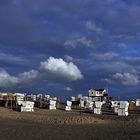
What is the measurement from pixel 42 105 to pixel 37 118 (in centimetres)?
2458

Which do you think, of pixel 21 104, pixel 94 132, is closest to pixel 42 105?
pixel 21 104

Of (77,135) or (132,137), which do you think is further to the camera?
(77,135)

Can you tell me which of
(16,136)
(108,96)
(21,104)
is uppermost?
(108,96)

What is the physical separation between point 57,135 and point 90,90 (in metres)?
85.8

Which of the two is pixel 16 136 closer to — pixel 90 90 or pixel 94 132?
pixel 94 132

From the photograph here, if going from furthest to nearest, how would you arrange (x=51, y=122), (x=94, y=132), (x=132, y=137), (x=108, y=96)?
1. (x=108, y=96)
2. (x=51, y=122)
3. (x=94, y=132)
4. (x=132, y=137)

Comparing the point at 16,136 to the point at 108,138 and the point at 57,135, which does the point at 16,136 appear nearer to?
the point at 57,135

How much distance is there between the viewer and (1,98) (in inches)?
2781

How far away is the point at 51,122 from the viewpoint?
146 feet

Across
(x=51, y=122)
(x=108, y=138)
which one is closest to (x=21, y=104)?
(x=51, y=122)

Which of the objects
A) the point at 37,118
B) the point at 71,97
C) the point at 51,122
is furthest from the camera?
the point at 71,97

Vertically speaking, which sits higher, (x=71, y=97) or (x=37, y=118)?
(x=71, y=97)

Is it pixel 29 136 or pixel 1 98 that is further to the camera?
pixel 1 98

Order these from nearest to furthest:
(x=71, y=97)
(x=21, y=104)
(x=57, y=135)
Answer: (x=57, y=135) < (x=21, y=104) < (x=71, y=97)
